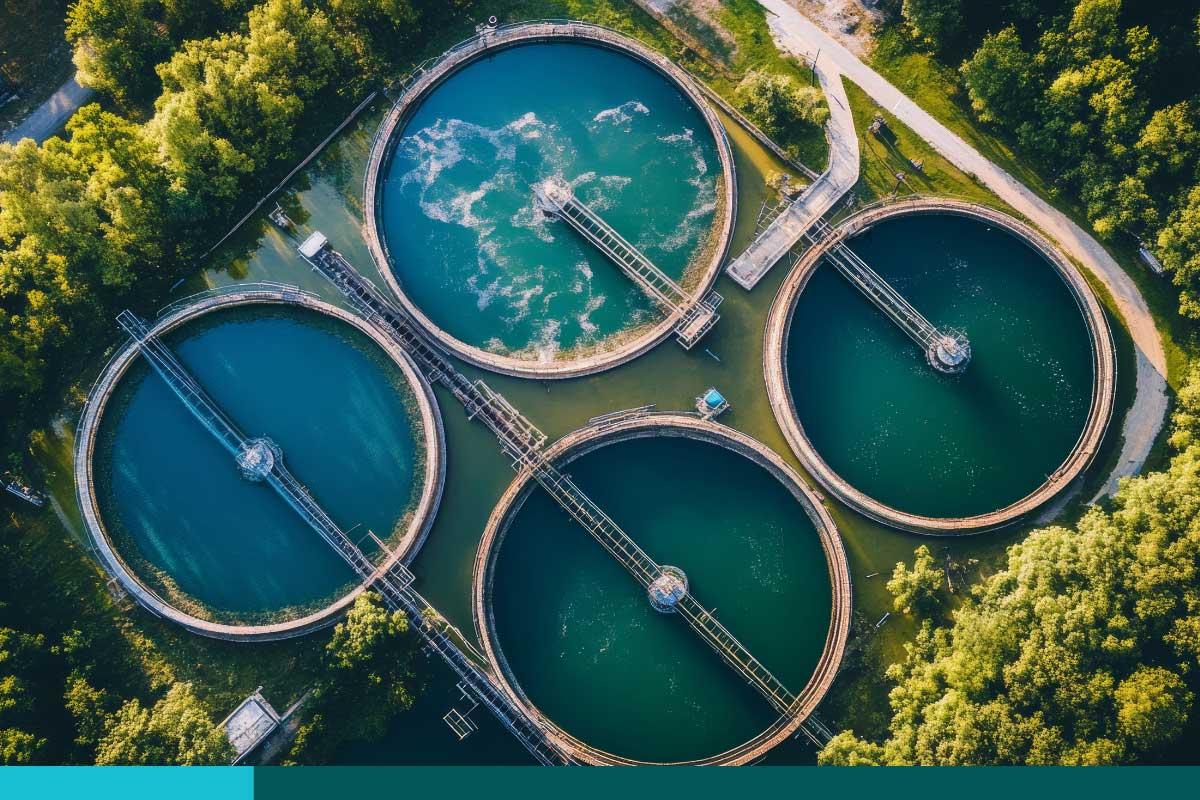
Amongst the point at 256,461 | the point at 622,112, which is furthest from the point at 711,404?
the point at 256,461

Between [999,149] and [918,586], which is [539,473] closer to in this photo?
[918,586]

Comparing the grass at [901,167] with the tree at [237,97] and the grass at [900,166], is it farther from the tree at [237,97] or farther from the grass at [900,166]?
Answer: the tree at [237,97]

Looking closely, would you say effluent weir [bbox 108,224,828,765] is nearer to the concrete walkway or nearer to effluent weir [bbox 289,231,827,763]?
effluent weir [bbox 289,231,827,763]

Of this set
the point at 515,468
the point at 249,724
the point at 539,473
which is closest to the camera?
the point at 249,724

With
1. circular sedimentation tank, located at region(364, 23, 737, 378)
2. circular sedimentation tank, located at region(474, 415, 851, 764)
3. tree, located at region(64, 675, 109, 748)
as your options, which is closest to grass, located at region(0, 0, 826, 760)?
tree, located at region(64, 675, 109, 748)

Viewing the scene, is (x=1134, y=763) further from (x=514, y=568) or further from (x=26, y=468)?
(x=26, y=468)
